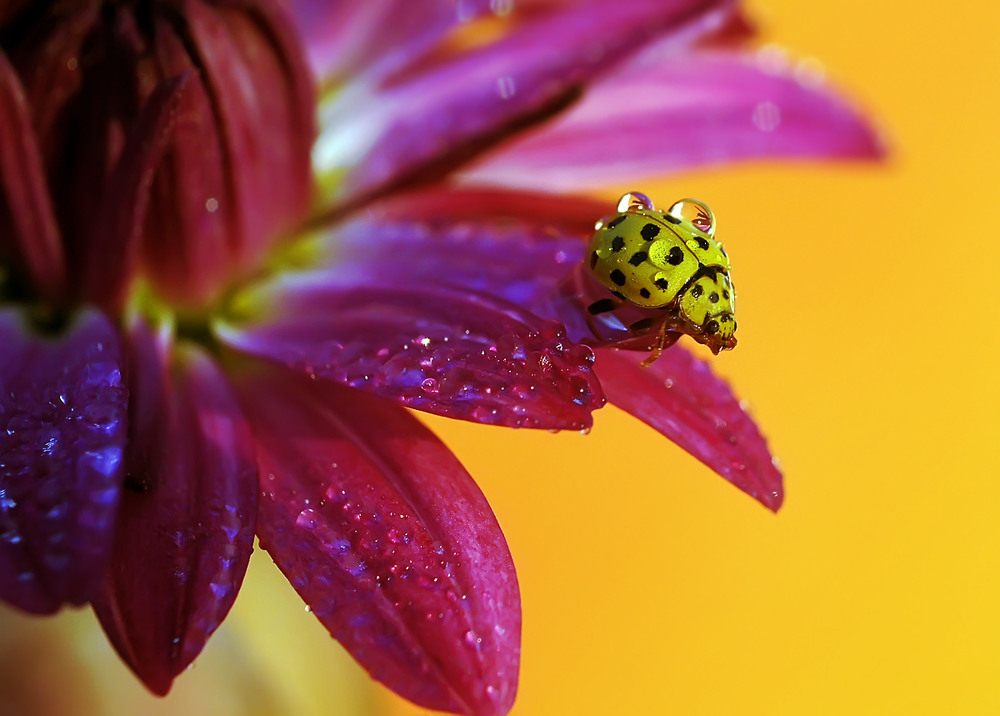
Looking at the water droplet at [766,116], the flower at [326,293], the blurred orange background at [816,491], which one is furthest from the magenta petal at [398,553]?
the blurred orange background at [816,491]

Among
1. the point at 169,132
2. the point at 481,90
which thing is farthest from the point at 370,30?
the point at 169,132

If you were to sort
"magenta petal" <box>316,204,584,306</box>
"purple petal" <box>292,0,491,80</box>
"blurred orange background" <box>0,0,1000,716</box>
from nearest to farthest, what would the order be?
"magenta petal" <box>316,204,584,306</box> < "purple petal" <box>292,0,491,80</box> < "blurred orange background" <box>0,0,1000,716</box>

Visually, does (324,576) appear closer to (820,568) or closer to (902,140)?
(820,568)

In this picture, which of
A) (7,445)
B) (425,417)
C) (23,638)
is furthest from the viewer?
(425,417)

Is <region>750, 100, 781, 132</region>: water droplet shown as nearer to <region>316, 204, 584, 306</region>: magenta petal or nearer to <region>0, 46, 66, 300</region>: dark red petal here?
<region>316, 204, 584, 306</region>: magenta petal

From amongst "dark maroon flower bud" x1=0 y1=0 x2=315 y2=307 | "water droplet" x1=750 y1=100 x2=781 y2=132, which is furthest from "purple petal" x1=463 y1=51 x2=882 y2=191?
"dark maroon flower bud" x1=0 y1=0 x2=315 y2=307

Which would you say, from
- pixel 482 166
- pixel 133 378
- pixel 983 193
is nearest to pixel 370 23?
pixel 482 166

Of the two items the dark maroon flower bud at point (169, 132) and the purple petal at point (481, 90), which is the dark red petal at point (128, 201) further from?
the purple petal at point (481, 90)
